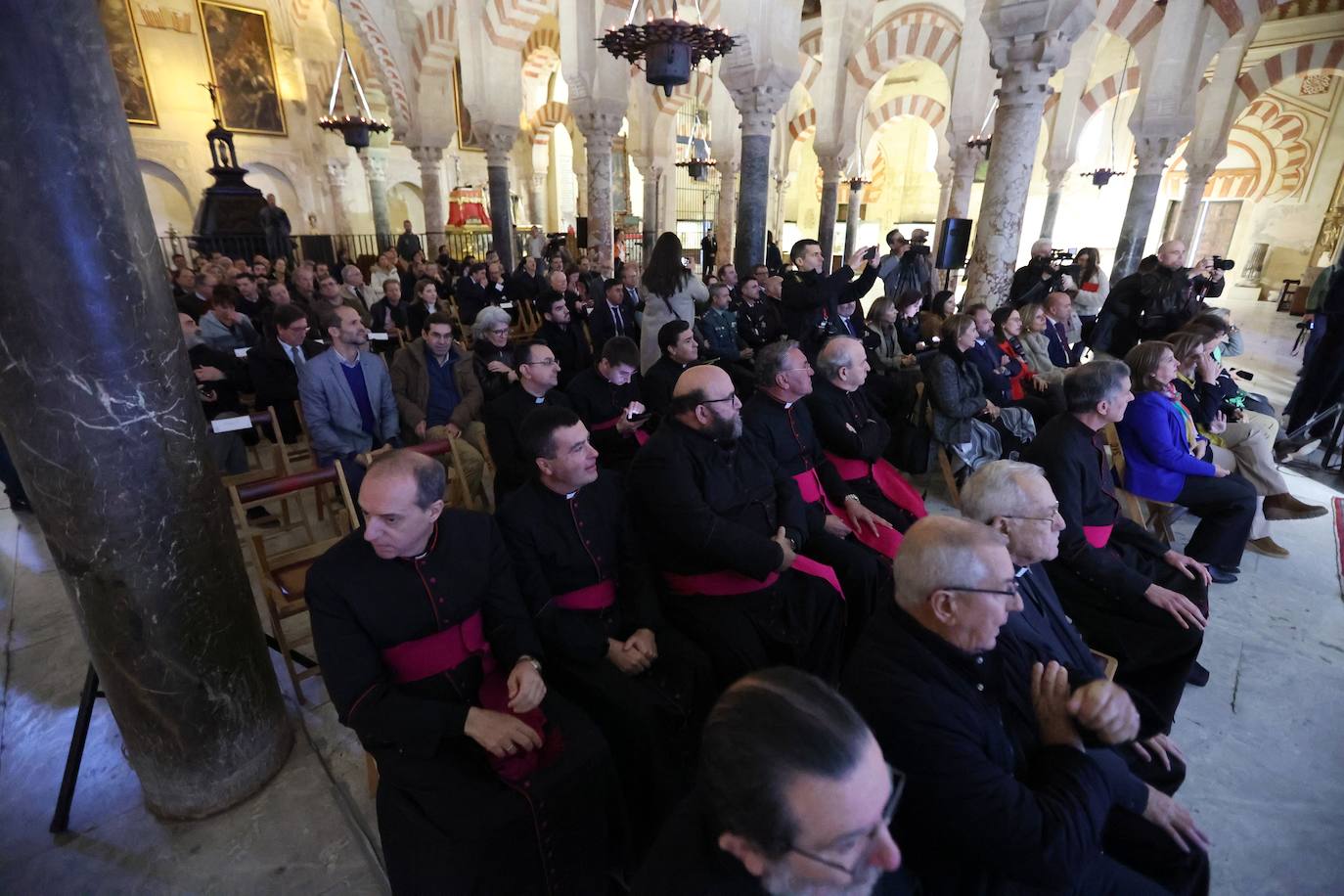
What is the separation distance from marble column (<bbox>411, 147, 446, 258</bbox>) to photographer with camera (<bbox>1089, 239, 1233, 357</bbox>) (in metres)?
11.2

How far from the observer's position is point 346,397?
360cm

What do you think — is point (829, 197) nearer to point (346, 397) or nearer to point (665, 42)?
Result: point (665, 42)

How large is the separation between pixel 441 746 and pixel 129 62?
20.1 metres

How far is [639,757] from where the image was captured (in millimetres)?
2002

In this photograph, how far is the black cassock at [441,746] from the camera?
5.44 ft

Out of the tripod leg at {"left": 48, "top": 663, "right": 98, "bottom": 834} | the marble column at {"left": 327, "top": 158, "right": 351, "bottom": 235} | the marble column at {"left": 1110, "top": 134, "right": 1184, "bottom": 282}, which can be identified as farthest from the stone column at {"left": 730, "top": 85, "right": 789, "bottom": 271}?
the marble column at {"left": 327, "top": 158, "right": 351, "bottom": 235}

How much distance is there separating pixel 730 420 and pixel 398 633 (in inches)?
55.8

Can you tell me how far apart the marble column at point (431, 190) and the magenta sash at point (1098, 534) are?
12.6m

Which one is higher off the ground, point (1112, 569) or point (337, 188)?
point (337, 188)

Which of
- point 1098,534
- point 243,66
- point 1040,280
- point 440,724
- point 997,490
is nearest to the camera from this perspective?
point 440,724

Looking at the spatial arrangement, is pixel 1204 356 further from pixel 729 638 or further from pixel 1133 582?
pixel 729 638

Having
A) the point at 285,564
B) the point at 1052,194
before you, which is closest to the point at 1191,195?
the point at 1052,194

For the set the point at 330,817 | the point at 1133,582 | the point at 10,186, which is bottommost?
the point at 330,817

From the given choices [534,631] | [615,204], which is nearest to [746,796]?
[534,631]
